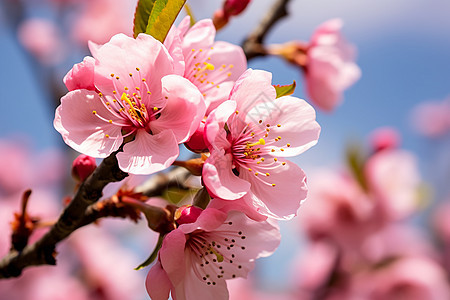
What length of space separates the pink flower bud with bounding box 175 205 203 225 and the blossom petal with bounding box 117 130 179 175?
10 cm

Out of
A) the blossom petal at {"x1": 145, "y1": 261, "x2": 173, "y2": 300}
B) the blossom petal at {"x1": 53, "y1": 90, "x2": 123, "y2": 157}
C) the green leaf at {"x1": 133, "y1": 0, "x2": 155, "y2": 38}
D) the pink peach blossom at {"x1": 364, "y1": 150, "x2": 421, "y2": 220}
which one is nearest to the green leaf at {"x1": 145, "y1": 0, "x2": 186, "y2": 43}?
the green leaf at {"x1": 133, "y1": 0, "x2": 155, "y2": 38}

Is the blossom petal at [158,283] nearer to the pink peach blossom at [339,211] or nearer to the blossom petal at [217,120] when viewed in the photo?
the blossom petal at [217,120]

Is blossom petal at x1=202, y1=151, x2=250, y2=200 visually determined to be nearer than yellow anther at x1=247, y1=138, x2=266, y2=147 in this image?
Yes

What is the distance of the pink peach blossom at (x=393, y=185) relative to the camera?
257 centimetres

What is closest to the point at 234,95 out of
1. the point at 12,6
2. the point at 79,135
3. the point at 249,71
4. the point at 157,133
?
the point at 249,71

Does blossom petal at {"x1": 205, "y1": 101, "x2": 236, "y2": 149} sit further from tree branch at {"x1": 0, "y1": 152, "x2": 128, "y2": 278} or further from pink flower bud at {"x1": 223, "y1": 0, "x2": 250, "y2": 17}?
pink flower bud at {"x1": 223, "y1": 0, "x2": 250, "y2": 17}

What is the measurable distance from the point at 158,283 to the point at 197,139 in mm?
267

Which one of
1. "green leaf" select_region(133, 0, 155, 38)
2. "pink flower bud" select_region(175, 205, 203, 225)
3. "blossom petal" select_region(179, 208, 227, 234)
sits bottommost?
"pink flower bud" select_region(175, 205, 203, 225)

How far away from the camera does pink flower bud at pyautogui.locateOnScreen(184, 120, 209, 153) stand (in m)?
0.72

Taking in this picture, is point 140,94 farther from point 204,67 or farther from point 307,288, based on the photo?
point 307,288

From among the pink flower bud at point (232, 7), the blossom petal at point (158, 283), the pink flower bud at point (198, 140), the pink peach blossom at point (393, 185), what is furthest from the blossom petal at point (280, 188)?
the pink peach blossom at point (393, 185)

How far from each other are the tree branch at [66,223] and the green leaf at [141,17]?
23cm

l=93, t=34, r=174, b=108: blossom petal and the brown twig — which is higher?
l=93, t=34, r=174, b=108: blossom petal

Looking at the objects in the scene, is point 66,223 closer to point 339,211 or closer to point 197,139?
point 197,139
